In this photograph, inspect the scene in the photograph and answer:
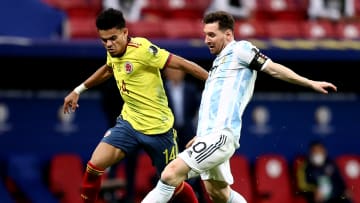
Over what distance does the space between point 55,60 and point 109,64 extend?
405 centimetres

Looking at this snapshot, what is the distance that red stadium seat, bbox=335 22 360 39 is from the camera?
1500 cm

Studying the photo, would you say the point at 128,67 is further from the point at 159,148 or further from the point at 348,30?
the point at 348,30

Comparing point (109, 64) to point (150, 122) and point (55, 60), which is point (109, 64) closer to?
point (150, 122)

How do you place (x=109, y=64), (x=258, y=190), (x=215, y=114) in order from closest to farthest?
(x=215, y=114)
(x=109, y=64)
(x=258, y=190)

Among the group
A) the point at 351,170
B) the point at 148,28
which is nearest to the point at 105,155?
the point at 148,28

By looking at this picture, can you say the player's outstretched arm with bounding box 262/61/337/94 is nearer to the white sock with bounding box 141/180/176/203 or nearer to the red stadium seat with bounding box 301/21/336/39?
the white sock with bounding box 141/180/176/203

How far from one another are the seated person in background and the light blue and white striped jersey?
453 cm

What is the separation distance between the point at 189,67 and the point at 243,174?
4.89 meters

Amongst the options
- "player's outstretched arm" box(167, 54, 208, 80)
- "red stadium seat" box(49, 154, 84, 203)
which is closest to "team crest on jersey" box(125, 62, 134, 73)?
"player's outstretched arm" box(167, 54, 208, 80)

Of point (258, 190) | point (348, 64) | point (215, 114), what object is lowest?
point (258, 190)

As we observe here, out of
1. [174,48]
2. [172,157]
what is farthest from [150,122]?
[174,48]

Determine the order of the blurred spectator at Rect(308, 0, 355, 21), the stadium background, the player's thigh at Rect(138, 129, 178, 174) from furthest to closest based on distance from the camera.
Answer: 1. the blurred spectator at Rect(308, 0, 355, 21)
2. the stadium background
3. the player's thigh at Rect(138, 129, 178, 174)

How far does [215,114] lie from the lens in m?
8.81

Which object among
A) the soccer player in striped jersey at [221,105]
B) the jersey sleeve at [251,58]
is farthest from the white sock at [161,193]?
the jersey sleeve at [251,58]
